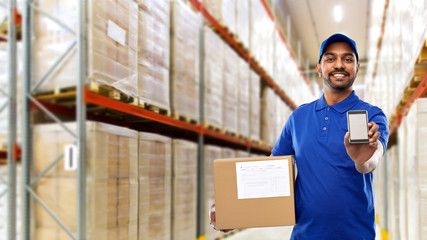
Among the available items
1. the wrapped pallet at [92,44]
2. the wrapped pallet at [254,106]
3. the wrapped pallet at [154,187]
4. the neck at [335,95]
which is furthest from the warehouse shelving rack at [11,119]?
the wrapped pallet at [254,106]

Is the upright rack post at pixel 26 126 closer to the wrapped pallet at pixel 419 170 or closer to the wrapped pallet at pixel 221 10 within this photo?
the wrapped pallet at pixel 221 10

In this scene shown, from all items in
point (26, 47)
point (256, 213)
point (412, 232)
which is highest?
point (26, 47)

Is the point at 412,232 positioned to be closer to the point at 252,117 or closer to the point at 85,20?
the point at 85,20

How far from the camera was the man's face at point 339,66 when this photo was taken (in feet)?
7.04

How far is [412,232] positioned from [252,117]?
477 centimetres

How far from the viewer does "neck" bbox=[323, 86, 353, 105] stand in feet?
7.29

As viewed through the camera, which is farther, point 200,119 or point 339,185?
point 200,119

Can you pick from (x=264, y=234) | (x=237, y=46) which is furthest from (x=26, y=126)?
(x=264, y=234)

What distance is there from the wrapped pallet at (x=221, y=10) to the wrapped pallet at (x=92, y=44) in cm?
241

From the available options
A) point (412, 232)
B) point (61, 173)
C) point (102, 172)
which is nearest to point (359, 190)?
point (412, 232)

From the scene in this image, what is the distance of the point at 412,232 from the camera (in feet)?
10.9

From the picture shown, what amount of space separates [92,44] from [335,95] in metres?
2.04

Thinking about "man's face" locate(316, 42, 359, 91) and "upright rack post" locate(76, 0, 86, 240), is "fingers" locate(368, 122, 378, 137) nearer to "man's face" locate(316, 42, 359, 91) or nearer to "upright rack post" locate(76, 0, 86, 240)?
"man's face" locate(316, 42, 359, 91)

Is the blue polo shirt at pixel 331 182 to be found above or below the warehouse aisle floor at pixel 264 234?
above
